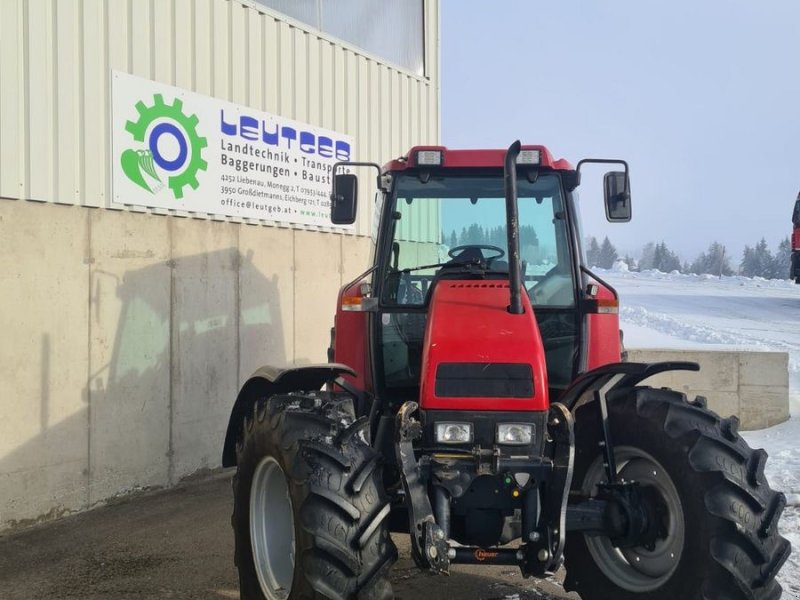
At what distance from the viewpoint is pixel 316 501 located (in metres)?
3.23

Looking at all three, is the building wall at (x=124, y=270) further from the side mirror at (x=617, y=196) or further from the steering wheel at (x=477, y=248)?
the side mirror at (x=617, y=196)

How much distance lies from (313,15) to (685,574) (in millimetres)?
7227

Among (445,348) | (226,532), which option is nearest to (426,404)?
(445,348)

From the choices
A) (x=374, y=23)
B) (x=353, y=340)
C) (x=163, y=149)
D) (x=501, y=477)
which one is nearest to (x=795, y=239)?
(x=374, y=23)

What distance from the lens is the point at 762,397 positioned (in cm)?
847

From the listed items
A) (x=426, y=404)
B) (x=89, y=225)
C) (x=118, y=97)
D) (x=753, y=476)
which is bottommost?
(x=753, y=476)

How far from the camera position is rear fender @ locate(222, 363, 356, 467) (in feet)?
13.6

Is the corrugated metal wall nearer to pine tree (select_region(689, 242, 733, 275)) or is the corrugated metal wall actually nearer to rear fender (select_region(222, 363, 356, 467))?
rear fender (select_region(222, 363, 356, 467))

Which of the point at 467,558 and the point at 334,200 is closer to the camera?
the point at 467,558

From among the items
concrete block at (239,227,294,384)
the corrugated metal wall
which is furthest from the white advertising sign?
concrete block at (239,227,294,384)

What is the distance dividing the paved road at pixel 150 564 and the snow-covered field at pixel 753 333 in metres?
1.75

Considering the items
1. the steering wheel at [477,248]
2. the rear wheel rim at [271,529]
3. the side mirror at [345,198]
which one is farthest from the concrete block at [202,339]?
the rear wheel rim at [271,529]

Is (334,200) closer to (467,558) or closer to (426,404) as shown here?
(426,404)

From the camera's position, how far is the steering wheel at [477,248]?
190 inches
